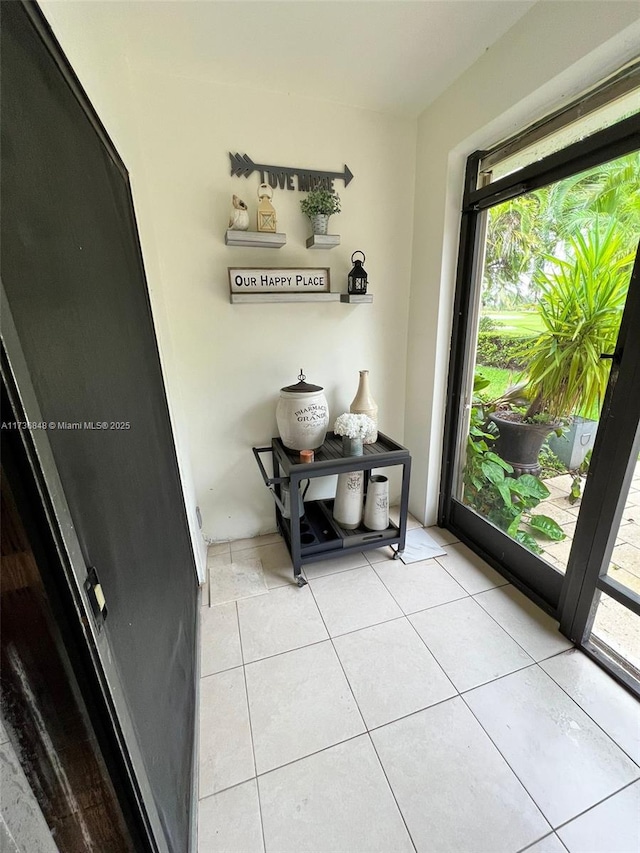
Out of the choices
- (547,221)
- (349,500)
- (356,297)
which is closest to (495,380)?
(547,221)

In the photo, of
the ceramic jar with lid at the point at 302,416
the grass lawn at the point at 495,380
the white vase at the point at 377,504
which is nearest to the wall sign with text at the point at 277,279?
the ceramic jar with lid at the point at 302,416

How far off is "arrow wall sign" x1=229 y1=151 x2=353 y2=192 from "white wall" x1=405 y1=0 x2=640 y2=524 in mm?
504

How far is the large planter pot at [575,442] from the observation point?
1393 mm

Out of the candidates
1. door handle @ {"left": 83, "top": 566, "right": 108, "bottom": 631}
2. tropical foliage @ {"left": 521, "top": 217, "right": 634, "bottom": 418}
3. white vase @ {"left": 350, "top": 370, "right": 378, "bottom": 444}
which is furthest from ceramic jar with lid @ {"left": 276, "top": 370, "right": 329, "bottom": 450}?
door handle @ {"left": 83, "top": 566, "right": 108, "bottom": 631}

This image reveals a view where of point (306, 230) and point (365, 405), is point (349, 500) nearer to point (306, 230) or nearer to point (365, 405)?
point (365, 405)

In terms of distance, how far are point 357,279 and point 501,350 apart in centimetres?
86

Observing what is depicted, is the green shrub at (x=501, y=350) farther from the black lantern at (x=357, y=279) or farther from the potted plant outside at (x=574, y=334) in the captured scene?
the black lantern at (x=357, y=279)

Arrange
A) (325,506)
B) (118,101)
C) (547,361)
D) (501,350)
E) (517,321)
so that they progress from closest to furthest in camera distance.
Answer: (118,101) < (547,361) < (517,321) < (501,350) < (325,506)

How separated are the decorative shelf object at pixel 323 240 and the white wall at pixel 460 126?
21.5 inches

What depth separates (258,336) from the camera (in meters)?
1.89

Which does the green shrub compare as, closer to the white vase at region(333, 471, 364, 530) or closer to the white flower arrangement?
the white flower arrangement

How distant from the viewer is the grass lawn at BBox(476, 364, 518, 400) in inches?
68.8

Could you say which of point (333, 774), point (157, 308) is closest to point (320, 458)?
point (157, 308)

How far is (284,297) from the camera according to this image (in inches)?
70.5
